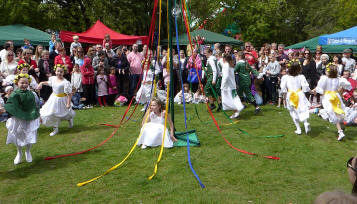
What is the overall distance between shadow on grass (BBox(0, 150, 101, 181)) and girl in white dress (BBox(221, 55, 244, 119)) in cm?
427

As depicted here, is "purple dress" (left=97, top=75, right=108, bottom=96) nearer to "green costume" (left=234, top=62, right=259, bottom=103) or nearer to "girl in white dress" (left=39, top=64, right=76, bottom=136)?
"girl in white dress" (left=39, top=64, right=76, bottom=136)

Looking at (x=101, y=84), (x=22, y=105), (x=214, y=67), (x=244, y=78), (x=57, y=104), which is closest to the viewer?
(x=22, y=105)

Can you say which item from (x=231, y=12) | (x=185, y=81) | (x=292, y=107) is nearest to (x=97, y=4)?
(x=231, y=12)

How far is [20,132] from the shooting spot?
204 inches

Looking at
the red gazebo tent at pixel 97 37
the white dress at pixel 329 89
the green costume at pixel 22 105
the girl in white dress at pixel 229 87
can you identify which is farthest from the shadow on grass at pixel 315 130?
the red gazebo tent at pixel 97 37

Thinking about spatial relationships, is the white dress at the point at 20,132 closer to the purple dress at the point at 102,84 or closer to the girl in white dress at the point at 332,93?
the purple dress at the point at 102,84

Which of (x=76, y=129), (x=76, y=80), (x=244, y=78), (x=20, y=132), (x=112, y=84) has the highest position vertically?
(x=76, y=80)

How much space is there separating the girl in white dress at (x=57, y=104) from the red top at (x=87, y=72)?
9.96ft

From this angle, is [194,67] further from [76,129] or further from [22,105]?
[22,105]

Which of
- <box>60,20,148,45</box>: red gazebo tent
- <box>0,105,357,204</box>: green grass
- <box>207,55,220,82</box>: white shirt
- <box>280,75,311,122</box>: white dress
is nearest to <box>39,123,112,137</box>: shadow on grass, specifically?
<box>0,105,357,204</box>: green grass

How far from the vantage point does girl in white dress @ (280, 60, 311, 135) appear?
673cm

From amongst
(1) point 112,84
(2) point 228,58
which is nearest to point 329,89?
(2) point 228,58

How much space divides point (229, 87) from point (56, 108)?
4.34 metres

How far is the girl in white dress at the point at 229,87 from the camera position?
8242mm
